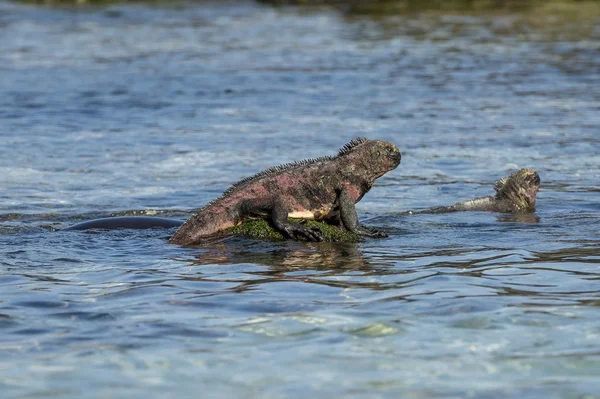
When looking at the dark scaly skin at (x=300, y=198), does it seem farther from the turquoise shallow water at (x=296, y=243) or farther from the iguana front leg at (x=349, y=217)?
the turquoise shallow water at (x=296, y=243)

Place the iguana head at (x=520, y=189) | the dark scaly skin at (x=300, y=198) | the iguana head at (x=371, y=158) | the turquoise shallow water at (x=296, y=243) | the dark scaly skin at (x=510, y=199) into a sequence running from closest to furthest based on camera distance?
the turquoise shallow water at (x=296, y=243) → the dark scaly skin at (x=300, y=198) → the iguana head at (x=371, y=158) → the dark scaly skin at (x=510, y=199) → the iguana head at (x=520, y=189)

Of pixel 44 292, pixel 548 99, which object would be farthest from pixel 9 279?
pixel 548 99

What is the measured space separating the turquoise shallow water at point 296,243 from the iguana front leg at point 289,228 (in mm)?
147

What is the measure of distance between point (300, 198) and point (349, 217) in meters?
0.55

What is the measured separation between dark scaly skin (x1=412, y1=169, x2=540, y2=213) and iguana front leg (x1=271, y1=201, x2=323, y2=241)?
2728mm

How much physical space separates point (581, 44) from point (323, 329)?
27.1 meters

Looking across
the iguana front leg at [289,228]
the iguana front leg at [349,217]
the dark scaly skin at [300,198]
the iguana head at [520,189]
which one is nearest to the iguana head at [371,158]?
the dark scaly skin at [300,198]

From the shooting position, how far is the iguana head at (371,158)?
11.7m

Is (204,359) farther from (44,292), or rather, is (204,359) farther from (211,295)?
(44,292)

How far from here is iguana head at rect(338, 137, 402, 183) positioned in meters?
11.7

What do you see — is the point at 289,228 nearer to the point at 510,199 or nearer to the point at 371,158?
the point at 371,158

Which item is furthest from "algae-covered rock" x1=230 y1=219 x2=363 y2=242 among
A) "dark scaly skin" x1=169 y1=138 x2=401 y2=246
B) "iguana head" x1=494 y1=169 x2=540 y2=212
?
"iguana head" x1=494 y1=169 x2=540 y2=212

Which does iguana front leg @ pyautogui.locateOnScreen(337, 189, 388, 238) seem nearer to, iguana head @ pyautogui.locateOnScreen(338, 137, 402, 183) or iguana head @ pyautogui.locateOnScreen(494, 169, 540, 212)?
iguana head @ pyautogui.locateOnScreen(338, 137, 402, 183)

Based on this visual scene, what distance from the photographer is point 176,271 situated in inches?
394
